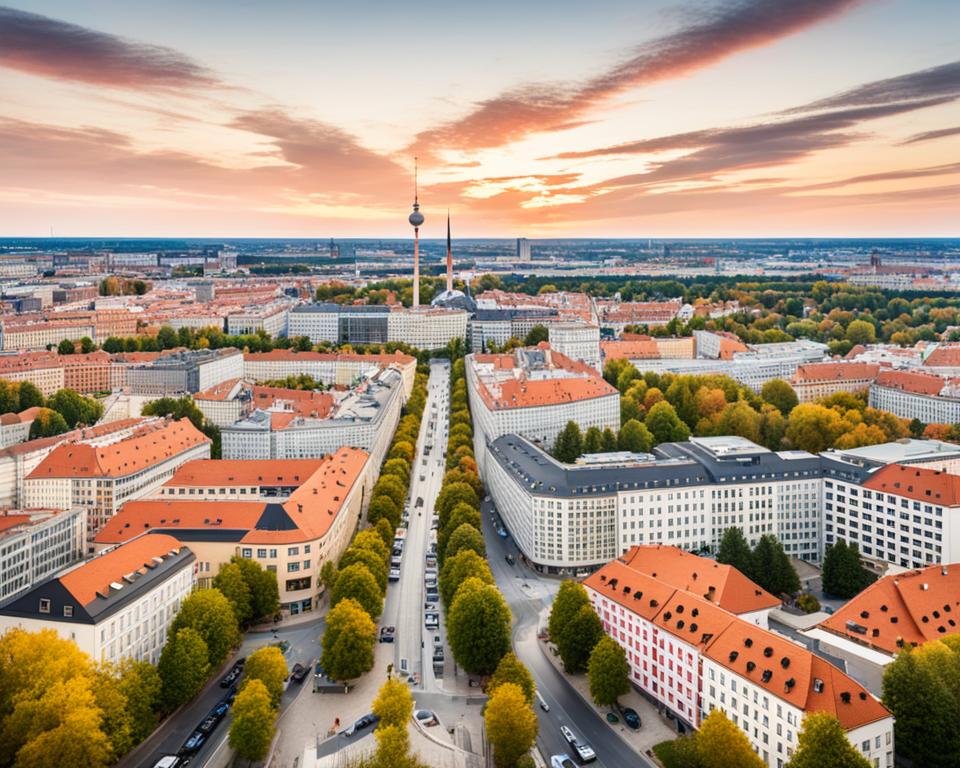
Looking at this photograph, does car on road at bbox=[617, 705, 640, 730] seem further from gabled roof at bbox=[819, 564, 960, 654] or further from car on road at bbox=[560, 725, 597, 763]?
gabled roof at bbox=[819, 564, 960, 654]

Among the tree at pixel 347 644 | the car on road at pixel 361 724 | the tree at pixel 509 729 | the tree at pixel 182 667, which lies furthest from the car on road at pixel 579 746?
the tree at pixel 182 667

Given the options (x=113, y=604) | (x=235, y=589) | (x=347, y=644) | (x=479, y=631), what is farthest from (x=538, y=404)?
(x=113, y=604)

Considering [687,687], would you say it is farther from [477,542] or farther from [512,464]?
[512,464]

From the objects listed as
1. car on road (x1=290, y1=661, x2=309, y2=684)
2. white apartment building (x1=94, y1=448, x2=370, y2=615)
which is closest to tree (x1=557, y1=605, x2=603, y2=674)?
car on road (x1=290, y1=661, x2=309, y2=684)

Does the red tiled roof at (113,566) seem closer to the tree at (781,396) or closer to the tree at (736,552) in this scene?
the tree at (736,552)

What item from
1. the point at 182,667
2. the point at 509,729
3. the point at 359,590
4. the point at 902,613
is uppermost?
the point at 902,613

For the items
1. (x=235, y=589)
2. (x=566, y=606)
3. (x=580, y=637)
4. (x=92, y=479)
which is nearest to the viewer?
(x=580, y=637)

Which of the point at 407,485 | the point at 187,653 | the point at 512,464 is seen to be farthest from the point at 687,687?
the point at 407,485

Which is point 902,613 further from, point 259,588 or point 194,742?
point 259,588
